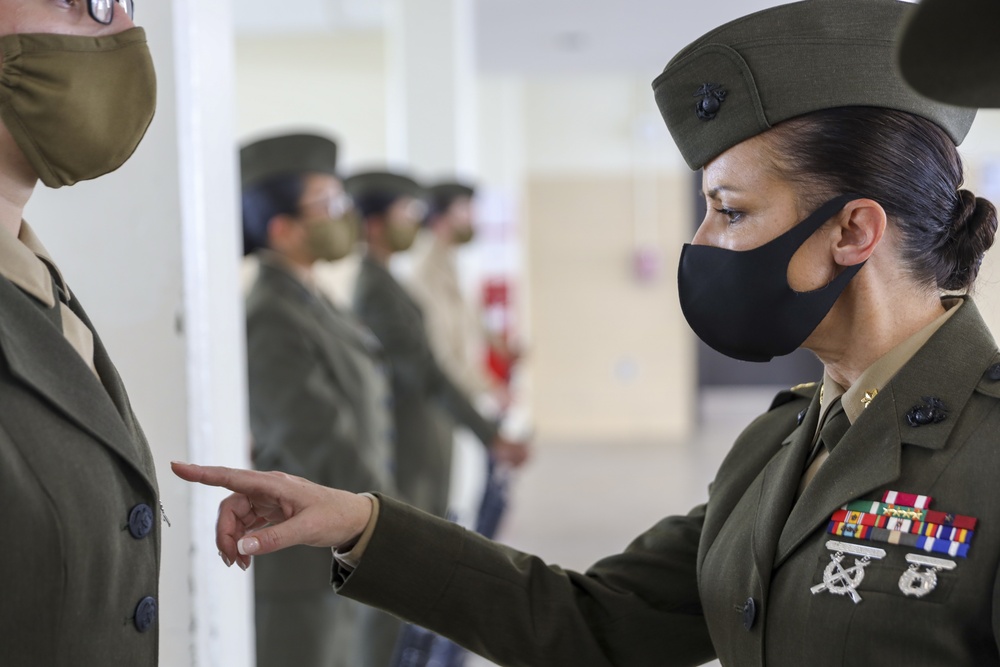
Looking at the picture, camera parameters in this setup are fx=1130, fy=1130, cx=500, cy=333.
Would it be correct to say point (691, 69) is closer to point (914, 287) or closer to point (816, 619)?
point (914, 287)

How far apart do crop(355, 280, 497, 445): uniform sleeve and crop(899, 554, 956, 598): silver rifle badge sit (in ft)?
12.3

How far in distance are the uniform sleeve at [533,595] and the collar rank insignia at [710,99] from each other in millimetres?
655

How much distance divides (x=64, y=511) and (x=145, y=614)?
183 millimetres

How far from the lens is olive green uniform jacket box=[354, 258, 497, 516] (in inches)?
196

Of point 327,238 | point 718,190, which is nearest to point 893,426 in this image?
point 718,190

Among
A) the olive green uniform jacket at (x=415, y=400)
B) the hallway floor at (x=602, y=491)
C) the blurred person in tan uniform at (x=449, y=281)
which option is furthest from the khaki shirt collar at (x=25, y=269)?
the blurred person in tan uniform at (x=449, y=281)

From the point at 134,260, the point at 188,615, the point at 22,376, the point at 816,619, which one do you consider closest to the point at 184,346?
the point at 134,260

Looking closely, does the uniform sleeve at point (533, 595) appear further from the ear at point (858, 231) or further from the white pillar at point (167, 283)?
the ear at point (858, 231)

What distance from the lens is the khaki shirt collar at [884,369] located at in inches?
56.6

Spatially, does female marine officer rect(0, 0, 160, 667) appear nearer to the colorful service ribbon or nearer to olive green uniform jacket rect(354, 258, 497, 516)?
the colorful service ribbon

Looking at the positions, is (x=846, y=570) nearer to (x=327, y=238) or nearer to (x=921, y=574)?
(x=921, y=574)

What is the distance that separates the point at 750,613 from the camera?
1.42 metres

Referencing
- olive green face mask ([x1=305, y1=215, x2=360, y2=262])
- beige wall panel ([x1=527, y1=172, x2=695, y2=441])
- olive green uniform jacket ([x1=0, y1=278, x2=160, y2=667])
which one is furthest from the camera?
beige wall panel ([x1=527, y1=172, x2=695, y2=441])

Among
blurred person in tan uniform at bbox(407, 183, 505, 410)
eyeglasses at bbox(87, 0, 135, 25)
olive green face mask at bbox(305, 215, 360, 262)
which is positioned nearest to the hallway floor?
blurred person in tan uniform at bbox(407, 183, 505, 410)
